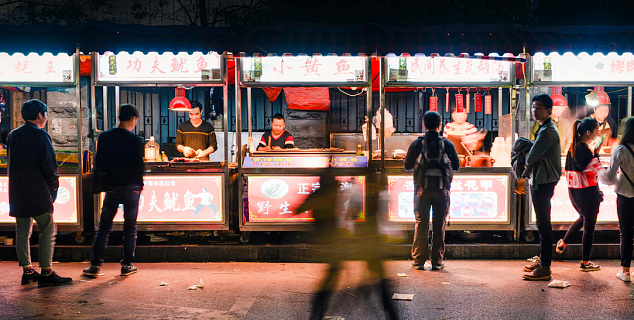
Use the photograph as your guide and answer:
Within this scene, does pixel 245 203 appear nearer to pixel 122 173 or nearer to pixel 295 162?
pixel 295 162

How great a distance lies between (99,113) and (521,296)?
40.5 ft

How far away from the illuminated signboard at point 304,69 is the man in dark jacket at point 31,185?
292cm

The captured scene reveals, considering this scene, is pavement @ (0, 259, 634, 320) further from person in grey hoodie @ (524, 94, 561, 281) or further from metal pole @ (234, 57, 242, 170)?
metal pole @ (234, 57, 242, 170)

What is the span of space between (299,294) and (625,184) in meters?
3.96

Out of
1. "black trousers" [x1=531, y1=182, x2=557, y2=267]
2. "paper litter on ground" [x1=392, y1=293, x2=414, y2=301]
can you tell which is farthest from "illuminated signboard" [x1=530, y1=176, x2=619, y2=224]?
"paper litter on ground" [x1=392, y1=293, x2=414, y2=301]

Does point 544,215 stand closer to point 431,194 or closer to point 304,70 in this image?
point 431,194

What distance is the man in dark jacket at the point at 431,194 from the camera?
232 inches

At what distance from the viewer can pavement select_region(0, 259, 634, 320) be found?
174 inches

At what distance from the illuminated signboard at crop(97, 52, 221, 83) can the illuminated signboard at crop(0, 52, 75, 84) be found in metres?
0.56

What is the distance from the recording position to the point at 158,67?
704 centimetres

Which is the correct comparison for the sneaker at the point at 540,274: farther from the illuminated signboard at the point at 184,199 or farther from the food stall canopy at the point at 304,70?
the illuminated signboard at the point at 184,199

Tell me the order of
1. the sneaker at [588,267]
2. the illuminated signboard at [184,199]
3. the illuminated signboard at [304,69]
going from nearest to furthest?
1. the sneaker at [588,267]
2. the illuminated signboard at [184,199]
3. the illuminated signboard at [304,69]

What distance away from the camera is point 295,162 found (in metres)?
7.23

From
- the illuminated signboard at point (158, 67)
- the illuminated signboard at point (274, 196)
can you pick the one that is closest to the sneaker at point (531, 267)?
the illuminated signboard at point (274, 196)
